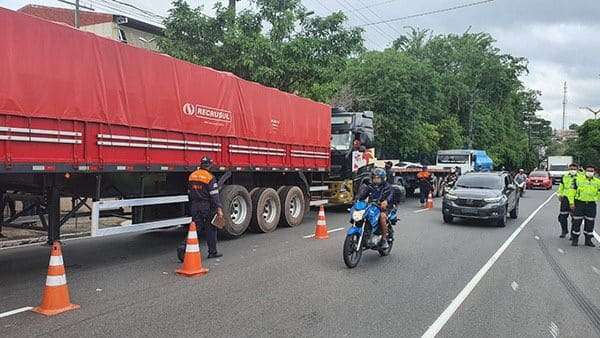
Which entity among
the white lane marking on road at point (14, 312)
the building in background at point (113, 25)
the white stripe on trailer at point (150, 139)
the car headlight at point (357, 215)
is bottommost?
the white lane marking on road at point (14, 312)

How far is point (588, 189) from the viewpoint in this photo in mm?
11305

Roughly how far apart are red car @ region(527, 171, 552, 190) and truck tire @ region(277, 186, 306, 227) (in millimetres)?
33317

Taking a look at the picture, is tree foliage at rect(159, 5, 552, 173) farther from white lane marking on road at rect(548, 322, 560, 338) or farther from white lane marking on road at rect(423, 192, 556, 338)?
white lane marking on road at rect(548, 322, 560, 338)

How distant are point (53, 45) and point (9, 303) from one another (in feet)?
11.0

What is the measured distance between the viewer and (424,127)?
3769 cm

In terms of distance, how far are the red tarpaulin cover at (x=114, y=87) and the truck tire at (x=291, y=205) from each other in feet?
5.01

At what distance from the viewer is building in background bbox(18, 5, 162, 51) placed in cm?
3175

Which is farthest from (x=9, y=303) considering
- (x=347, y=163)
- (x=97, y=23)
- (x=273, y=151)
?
(x=97, y=23)

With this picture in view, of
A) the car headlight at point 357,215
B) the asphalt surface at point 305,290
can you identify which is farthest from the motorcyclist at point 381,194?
Result: the asphalt surface at point 305,290

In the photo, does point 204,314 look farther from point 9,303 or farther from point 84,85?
point 84,85

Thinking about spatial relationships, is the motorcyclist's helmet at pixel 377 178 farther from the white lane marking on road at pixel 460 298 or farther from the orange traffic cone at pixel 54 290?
the orange traffic cone at pixel 54 290

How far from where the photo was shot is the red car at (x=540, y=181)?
136 ft

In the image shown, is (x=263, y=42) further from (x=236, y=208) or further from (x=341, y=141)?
(x=236, y=208)

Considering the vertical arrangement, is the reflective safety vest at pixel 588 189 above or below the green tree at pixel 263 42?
below
